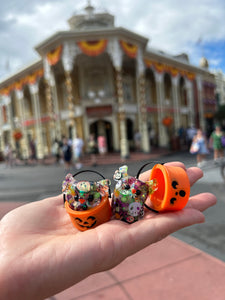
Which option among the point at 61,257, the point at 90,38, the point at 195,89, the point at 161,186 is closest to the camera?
the point at 61,257

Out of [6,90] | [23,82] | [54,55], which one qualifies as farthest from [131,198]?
[6,90]

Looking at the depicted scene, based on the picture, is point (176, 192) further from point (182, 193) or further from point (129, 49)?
point (129, 49)

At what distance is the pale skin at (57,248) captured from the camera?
1.27 m

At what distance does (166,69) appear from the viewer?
20.0 meters

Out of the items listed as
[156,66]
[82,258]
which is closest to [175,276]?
[82,258]

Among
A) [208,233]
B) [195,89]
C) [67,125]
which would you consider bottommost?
[208,233]

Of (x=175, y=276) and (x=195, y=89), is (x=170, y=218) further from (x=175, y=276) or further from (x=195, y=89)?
(x=195, y=89)

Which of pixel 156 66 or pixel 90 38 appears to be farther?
pixel 156 66

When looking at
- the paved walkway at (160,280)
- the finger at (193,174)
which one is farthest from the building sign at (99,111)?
the finger at (193,174)

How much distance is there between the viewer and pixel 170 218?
1.62 metres

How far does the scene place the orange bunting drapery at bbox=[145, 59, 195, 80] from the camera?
1836 cm

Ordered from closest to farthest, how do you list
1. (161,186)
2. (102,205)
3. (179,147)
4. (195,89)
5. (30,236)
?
(30,236)
(102,205)
(161,186)
(179,147)
(195,89)

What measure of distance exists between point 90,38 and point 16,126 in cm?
1408

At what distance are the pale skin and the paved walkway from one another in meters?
1.03
